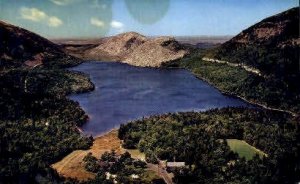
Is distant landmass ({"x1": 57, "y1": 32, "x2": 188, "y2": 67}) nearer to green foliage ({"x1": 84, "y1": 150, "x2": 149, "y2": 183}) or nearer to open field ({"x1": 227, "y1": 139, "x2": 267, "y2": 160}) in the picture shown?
open field ({"x1": 227, "y1": 139, "x2": 267, "y2": 160})

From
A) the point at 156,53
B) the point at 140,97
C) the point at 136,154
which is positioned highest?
the point at 156,53

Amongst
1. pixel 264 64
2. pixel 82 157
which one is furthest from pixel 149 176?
pixel 264 64

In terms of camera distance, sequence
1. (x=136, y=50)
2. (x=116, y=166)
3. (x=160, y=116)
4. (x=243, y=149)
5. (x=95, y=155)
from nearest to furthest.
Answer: (x=116, y=166) → (x=95, y=155) → (x=243, y=149) → (x=160, y=116) → (x=136, y=50)

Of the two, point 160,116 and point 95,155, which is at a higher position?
point 160,116

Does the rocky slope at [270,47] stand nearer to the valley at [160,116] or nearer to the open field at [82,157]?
the valley at [160,116]

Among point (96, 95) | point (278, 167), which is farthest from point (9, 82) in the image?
point (278, 167)

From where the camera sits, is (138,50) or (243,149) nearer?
(243,149)

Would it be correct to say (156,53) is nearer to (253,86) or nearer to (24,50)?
(24,50)

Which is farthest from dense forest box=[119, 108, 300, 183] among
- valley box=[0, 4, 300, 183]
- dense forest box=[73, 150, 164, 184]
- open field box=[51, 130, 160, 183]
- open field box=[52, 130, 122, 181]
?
dense forest box=[73, 150, 164, 184]
